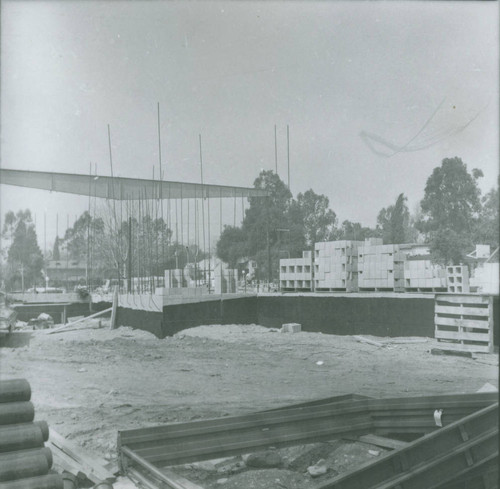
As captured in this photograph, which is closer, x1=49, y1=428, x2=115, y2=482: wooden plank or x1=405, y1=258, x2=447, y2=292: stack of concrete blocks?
x1=49, y1=428, x2=115, y2=482: wooden plank

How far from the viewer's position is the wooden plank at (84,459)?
4.62 metres

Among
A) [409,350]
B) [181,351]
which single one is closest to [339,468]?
[409,350]

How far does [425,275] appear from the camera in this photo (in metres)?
9.51

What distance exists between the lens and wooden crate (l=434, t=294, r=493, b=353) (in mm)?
8055

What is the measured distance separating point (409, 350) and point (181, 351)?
4554 millimetres

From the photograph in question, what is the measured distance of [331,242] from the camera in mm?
9203

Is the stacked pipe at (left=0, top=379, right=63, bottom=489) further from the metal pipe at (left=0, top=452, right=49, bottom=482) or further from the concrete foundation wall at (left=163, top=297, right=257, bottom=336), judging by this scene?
the concrete foundation wall at (left=163, top=297, right=257, bottom=336)

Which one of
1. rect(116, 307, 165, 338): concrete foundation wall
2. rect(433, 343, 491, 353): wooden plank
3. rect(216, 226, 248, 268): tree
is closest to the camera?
rect(433, 343, 491, 353): wooden plank

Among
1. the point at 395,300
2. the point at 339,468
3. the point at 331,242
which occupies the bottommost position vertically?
the point at 339,468

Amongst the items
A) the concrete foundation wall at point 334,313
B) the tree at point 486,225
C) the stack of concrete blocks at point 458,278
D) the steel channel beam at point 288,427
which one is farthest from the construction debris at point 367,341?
the steel channel beam at point 288,427

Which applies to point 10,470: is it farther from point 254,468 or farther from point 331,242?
point 331,242

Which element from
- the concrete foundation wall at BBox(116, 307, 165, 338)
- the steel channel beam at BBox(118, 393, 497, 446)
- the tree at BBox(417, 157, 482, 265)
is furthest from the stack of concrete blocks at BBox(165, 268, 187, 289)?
the steel channel beam at BBox(118, 393, 497, 446)

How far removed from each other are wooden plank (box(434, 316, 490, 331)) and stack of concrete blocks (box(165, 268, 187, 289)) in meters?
7.22

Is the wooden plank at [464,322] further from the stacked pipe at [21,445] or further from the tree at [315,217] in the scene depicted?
the stacked pipe at [21,445]
